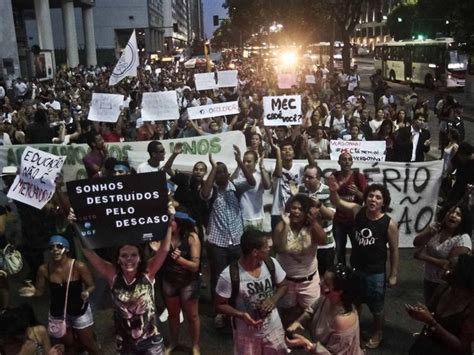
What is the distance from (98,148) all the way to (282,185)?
9.65ft

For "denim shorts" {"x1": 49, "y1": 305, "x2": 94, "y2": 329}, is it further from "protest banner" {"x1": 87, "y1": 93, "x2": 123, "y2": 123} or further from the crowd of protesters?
"protest banner" {"x1": 87, "y1": 93, "x2": 123, "y2": 123}

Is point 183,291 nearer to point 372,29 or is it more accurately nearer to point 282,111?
point 282,111

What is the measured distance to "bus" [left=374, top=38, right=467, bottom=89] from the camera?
2816 centimetres

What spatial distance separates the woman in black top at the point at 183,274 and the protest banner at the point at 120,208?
1.70 feet

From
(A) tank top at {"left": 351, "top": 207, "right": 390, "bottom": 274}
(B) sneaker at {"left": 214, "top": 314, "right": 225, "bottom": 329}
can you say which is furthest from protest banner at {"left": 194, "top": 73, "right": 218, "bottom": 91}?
(A) tank top at {"left": 351, "top": 207, "right": 390, "bottom": 274}

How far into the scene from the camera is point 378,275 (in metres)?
4.79

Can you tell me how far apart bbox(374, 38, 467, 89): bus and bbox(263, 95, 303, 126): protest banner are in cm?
1762

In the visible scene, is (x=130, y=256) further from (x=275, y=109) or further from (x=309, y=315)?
(x=275, y=109)

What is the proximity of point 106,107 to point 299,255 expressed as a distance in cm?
596

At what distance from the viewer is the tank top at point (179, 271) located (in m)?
4.66

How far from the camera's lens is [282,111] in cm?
909

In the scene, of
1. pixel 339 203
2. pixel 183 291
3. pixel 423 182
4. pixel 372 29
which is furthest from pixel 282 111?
pixel 372 29

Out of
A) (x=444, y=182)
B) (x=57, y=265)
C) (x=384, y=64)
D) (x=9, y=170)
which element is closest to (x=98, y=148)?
(x=9, y=170)

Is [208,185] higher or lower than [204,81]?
lower
